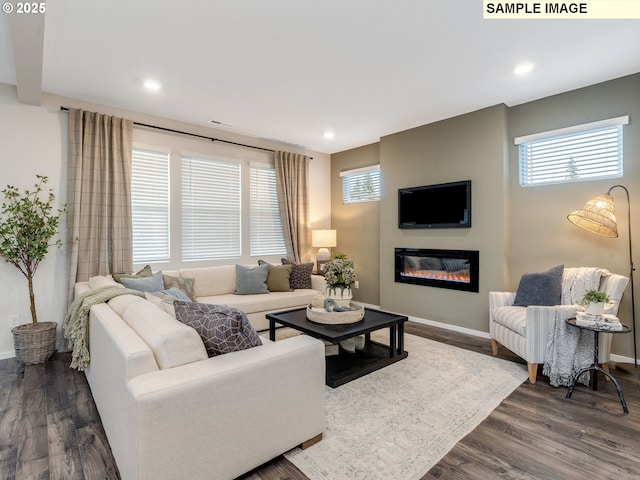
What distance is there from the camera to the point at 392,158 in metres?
5.02

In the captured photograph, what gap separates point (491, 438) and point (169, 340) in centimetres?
196

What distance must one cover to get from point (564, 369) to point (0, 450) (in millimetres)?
3873

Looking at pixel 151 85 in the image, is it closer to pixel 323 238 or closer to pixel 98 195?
pixel 98 195

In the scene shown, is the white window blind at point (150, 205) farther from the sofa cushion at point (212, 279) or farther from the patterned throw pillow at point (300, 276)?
the patterned throw pillow at point (300, 276)

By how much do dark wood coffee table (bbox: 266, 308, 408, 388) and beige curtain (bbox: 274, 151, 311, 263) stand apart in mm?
2130

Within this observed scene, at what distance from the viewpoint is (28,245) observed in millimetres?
3176

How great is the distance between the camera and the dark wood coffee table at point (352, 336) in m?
2.74

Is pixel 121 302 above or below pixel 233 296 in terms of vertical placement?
above

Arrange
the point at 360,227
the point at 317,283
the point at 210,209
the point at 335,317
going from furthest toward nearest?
the point at 360,227 → the point at 317,283 → the point at 210,209 → the point at 335,317

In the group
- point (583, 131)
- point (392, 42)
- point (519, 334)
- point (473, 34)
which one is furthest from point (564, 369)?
point (392, 42)

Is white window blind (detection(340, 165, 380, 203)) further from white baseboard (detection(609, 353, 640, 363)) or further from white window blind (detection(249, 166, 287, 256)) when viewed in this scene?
white baseboard (detection(609, 353, 640, 363))

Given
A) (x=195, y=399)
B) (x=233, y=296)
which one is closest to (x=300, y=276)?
(x=233, y=296)

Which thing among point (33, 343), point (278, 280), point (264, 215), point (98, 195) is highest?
point (98, 195)

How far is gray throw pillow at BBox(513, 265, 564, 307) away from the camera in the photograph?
124 inches
